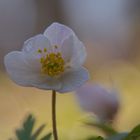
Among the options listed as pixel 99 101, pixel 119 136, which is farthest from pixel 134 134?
pixel 99 101

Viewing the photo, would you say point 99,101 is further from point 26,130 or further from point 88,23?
point 88,23

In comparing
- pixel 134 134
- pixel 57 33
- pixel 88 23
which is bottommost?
pixel 134 134

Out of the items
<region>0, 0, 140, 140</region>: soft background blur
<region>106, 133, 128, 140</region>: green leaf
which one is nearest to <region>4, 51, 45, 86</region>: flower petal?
<region>106, 133, 128, 140</region>: green leaf

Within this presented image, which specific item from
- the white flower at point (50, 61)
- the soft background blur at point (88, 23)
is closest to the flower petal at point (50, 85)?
the white flower at point (50, 61)

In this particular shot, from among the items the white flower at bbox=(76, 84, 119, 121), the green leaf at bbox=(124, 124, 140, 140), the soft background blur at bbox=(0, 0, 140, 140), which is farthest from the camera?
the soft background blur at bbox=(0, 0, 140, 140)

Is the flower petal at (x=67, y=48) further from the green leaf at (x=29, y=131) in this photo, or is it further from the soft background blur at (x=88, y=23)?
the soft background blur at (x=88, y=23)

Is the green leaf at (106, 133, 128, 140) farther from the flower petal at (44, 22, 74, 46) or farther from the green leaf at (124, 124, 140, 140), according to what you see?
the flower petal at (44, 22, 74, 46)
